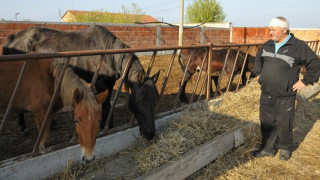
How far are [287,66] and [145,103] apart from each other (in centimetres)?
198

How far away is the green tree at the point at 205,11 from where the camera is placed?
138ft

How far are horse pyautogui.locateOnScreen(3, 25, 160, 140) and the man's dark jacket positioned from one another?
160cm

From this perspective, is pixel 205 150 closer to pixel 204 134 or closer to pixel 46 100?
pixel 204 134

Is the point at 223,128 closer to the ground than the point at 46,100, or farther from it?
closer to the ground

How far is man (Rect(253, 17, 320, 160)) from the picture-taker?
3219 mm

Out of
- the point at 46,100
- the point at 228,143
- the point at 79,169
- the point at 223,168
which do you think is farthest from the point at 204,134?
the point at 46,100

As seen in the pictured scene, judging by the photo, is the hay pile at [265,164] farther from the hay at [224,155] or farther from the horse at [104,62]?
the horse at [104,62]

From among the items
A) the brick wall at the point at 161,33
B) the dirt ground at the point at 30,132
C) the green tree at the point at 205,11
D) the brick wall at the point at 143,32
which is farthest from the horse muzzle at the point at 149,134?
the green tree at the point at 205,11

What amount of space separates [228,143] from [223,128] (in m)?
0.50

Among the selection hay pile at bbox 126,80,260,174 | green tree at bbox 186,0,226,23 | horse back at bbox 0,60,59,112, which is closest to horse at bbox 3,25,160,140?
hay pile at bbox 126,80,260,174

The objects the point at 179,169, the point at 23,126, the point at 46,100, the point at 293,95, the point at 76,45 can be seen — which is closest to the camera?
the point at 179,169

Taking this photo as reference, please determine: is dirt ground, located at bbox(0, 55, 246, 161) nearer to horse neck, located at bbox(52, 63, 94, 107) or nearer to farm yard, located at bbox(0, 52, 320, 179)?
farm yard, located at bbox(0, 52, 320, 179)

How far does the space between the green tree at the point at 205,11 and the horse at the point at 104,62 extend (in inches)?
1557

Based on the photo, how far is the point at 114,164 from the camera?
3092mm
